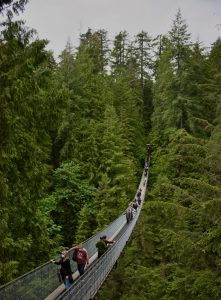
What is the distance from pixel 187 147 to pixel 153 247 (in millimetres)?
13953

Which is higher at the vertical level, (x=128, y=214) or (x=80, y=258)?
(x=80, y=258)

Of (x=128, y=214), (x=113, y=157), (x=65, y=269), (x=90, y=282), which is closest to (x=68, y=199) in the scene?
(x=113, y=157)

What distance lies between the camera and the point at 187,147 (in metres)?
15.2

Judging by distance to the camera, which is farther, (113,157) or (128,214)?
(113,157)

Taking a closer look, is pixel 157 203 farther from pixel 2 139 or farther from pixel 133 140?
pixel 133 140

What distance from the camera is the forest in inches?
473

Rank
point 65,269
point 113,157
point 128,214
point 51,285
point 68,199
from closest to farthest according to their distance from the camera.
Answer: point 51,285 → point 65,269 → point 128,214 → point 68,199 → point 113,157

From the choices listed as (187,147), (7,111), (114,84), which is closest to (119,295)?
(187,147)

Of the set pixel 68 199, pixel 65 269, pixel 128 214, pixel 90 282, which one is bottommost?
pixel 90 282

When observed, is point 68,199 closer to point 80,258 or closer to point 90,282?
point 80,258

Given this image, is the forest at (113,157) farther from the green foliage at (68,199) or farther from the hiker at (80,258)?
the hiker at (80,258)

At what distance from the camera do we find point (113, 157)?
35156mm

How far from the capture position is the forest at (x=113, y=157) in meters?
12.0

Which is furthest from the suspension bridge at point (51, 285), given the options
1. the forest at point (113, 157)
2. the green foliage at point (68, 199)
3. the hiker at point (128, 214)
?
the green foliage at point (68, 199)
